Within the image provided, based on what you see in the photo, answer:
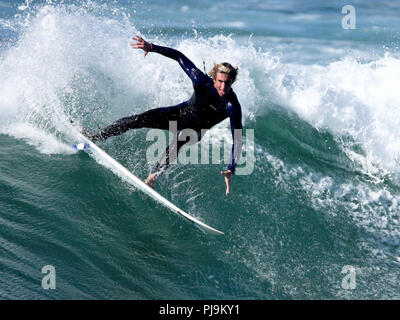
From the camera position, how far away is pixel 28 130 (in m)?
7.39

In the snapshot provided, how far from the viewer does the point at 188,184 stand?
6.42 metres

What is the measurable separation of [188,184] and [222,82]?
1.71 metres

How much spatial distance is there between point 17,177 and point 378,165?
5379 millimetres

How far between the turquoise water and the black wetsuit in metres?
0.77

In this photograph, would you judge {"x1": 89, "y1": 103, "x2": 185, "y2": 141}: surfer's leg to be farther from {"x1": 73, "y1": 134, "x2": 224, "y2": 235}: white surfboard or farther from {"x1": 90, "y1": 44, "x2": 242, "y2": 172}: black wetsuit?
{"x1": 73, "y1": 134, "x2": 224, "y2": 235}: white surfboard

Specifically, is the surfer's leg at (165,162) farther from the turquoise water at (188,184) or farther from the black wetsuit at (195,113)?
the turquoise water at (188,184)

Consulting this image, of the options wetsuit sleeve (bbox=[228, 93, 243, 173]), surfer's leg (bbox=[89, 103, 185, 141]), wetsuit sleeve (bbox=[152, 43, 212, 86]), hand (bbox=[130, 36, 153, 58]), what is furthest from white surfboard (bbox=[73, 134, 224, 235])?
hand (bbox=[130, 36, 153, 58])

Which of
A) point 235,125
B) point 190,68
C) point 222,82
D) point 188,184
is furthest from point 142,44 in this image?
point 188,184

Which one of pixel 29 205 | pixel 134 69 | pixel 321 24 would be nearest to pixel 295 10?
pixel 321 24

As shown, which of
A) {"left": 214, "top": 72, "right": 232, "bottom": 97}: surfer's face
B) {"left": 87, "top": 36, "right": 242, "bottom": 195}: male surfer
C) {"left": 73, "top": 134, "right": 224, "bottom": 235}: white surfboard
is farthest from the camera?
{"left": 73, "top": 134, "right": 224, "bottom": 235}: white surfboard

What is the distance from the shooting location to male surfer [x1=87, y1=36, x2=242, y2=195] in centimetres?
525

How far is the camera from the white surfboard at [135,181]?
550 centimetres
